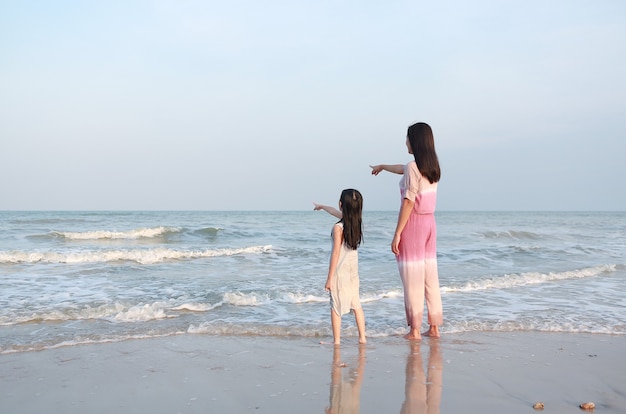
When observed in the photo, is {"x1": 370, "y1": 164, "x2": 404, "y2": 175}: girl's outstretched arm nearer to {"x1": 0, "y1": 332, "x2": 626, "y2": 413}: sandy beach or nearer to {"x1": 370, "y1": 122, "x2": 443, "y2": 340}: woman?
{"x1": 370, "y1": 122, "x2": 443, "y2": 340}: woman

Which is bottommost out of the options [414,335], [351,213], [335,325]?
[414,335]

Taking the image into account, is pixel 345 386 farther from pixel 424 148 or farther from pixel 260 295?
pixel 260 295

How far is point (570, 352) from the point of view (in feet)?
18.4

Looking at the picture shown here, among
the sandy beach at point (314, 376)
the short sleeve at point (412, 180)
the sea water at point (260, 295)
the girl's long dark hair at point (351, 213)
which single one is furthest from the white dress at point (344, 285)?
the sea water at point (260, 295)

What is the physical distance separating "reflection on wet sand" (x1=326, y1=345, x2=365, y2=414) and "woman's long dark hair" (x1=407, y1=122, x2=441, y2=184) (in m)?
1.84

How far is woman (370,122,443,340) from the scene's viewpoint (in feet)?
17.7

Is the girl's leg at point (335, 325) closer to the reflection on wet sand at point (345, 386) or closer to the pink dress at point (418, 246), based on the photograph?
the reflection on wet sand at point (345, 386)

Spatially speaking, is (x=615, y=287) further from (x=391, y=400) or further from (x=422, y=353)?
(x=391, y=400)

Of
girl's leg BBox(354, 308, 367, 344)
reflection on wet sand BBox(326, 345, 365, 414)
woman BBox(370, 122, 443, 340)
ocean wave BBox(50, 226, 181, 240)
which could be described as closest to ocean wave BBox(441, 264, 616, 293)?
woman BBox(370, 122, 443, 340)

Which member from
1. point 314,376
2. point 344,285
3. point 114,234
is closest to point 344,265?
point 344,285

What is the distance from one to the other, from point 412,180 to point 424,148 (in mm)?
324

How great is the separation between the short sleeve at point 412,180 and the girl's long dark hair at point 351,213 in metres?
0.47

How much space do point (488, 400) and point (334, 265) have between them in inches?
79.0

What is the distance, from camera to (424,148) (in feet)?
17.6
